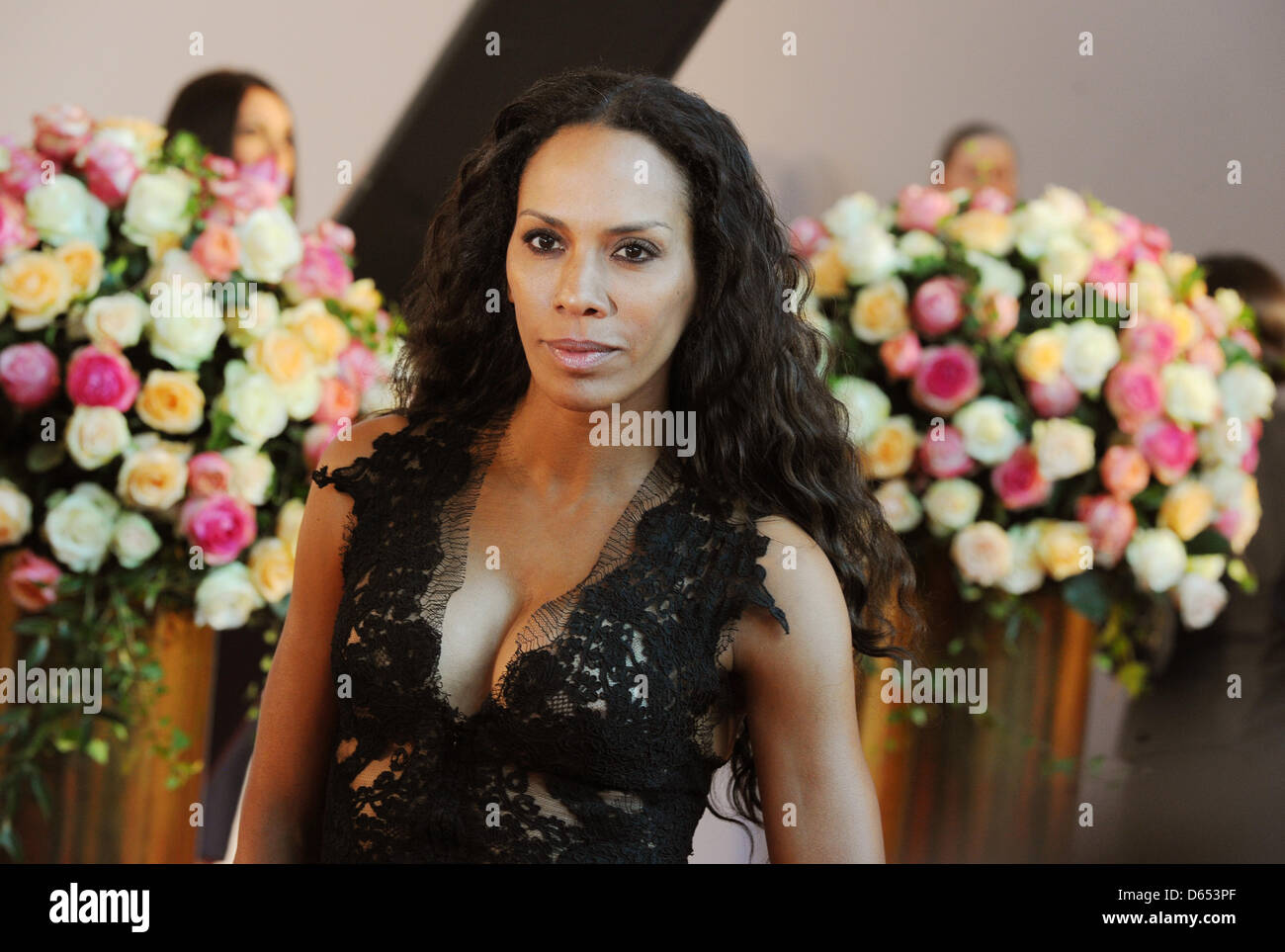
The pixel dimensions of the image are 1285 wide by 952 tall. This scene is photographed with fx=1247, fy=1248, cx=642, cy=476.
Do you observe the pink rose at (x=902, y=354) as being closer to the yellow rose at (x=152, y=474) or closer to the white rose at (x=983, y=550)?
the white rose at (x=983, y=550)

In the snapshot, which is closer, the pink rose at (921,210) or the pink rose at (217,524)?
the pink rose at (217,524)

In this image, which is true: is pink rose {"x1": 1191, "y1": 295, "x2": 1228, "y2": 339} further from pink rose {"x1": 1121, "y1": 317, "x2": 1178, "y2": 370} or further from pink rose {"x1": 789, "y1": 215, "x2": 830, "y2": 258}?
pink rose {"x1": 789, "y1": 215, "x2": 830, "y2": 258}

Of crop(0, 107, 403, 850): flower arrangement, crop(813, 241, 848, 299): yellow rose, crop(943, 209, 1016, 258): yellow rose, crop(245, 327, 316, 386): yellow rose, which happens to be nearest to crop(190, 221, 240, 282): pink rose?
crop(0, 107, 403, 850): flower arrangement

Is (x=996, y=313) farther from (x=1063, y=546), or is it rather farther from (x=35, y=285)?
(x=35, y=285)

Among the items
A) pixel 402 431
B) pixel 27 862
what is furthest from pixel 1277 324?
pixel 27 862

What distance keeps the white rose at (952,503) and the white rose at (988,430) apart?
0.05m

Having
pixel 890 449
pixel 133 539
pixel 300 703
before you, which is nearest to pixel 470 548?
pixel 300 703

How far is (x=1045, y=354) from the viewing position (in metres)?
2.00

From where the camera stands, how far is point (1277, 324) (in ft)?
8.20

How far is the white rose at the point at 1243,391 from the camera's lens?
2.08 m

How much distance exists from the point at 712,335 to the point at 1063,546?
2.89ft

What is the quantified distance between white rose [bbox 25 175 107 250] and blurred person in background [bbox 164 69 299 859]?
1.32ft

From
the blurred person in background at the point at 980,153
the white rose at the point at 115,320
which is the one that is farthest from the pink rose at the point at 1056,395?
the white rose at the point at 115,320

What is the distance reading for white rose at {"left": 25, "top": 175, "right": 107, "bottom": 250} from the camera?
186 centimetres
